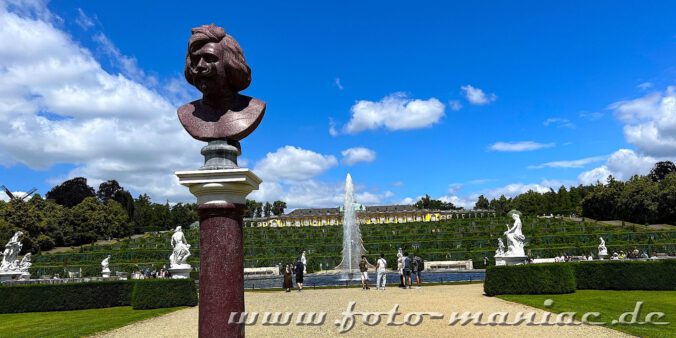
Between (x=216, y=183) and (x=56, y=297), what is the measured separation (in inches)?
597

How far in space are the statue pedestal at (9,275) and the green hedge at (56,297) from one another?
8.23 metres

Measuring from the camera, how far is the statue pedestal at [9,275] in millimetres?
23969

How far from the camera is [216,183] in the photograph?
5.34m

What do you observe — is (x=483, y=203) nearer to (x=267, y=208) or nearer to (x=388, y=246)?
(x=267, y=208)

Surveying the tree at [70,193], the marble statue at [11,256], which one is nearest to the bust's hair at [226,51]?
the marble statue at [11,256]

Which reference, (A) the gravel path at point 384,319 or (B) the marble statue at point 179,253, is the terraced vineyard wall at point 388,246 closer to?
(B) the marble statue at point 179,253

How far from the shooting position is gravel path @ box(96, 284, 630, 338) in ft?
32.6

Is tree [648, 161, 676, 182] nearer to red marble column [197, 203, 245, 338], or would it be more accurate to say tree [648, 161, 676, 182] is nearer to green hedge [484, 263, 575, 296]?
green hedge [484, 263, 575, 296]

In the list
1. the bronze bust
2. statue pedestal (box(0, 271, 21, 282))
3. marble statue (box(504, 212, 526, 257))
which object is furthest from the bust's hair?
statue pedestal (box(0, 271, 21, 282))

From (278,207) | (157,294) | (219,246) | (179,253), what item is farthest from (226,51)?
(278,207)

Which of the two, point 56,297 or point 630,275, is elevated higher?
point 56,297

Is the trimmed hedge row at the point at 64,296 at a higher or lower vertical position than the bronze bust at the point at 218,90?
lower

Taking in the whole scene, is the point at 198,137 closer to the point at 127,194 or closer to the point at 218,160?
the point at 218,160

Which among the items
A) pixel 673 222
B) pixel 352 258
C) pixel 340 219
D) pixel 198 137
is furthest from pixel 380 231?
pixel 198 137
